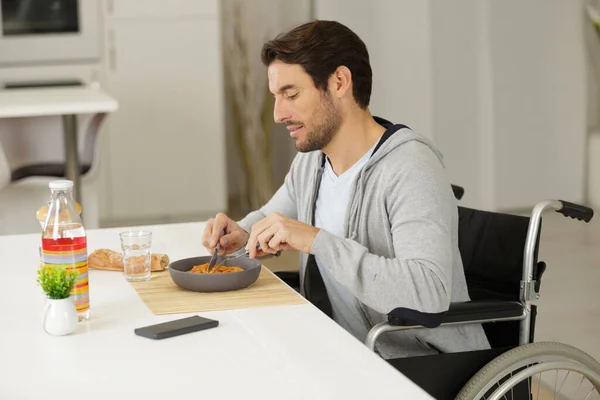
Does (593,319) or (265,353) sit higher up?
(265,353)

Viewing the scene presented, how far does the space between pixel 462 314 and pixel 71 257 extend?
739mm

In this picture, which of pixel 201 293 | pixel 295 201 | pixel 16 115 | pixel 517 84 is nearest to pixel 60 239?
pixel 201 293

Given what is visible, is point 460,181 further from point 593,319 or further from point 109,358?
point 109,358

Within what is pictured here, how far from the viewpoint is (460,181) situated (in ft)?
20.4

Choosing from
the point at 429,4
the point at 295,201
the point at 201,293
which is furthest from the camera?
the point at 429,4

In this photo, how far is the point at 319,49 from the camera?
2088mm

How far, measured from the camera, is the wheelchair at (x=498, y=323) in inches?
74.0

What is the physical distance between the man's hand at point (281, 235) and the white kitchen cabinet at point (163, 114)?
427 centimetres

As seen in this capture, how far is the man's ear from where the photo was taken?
6.95ft

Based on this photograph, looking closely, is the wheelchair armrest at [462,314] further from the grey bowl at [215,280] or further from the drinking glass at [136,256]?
the drinking glass at [136,256]

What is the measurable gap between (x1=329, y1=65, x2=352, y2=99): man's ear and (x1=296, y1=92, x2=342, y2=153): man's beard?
2 cm

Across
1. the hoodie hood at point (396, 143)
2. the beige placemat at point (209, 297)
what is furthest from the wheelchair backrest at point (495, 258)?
the beige placemat at point (209, 297)

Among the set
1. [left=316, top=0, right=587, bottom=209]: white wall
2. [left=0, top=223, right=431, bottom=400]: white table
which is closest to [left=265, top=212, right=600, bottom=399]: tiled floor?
[left=316, top=0, right=587, bottom=209]: white wall

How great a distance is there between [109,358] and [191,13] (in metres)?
4.71
